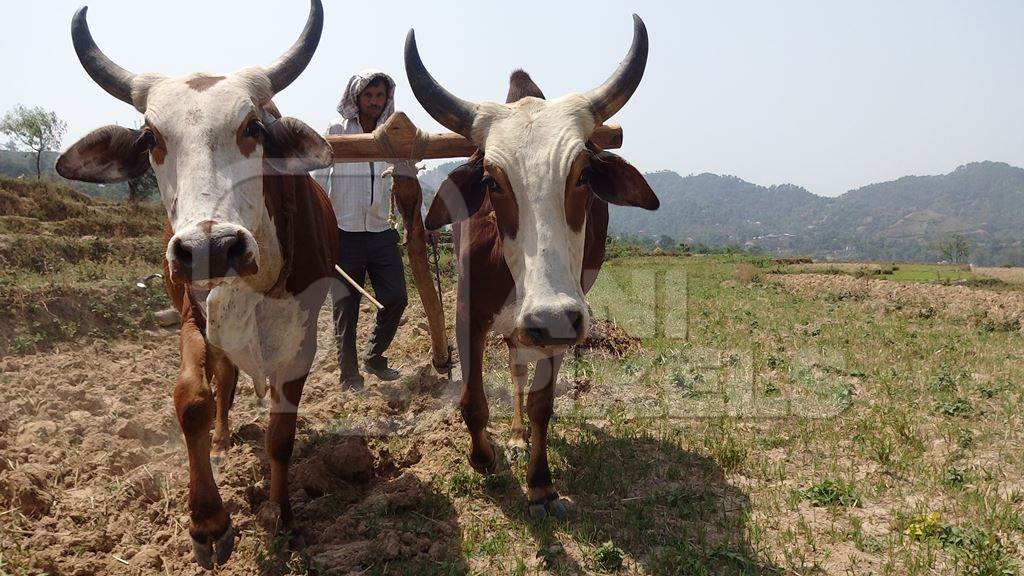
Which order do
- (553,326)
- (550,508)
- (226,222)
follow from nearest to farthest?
(226,222) → (553,326) → (550,508)

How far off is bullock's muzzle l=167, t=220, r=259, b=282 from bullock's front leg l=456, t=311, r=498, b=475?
→ 1.61m

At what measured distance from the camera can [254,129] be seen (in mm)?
2980

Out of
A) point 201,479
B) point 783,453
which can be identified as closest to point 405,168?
point 201,479

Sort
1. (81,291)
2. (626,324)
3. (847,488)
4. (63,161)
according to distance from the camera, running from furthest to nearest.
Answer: (626,324) < (81,291) < (847,488) < (63,161)

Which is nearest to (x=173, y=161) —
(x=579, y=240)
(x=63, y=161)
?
(x=63, y=161)

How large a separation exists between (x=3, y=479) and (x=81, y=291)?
4796 millimetres

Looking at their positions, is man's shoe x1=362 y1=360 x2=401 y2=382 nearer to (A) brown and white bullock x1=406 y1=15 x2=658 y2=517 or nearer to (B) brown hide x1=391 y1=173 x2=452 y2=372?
(B) brown hide x1=391 y1=173 x2=452 y2=372

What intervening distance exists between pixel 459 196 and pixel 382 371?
3.11m

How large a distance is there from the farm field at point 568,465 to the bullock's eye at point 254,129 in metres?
1.93

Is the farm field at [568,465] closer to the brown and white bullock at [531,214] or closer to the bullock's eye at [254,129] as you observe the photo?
the brown and white bullock at [531,214]

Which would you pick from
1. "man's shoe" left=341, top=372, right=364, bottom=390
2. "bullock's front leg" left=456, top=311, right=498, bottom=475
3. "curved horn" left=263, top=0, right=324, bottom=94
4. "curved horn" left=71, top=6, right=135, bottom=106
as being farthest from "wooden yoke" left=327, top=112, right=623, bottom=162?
"man's shoe" left=341, top=372, right=364, bottom=390

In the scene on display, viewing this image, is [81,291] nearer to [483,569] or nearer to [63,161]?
[63,161]

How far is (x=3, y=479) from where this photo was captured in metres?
3.37

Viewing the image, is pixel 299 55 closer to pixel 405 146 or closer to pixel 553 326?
pixel 405 146
